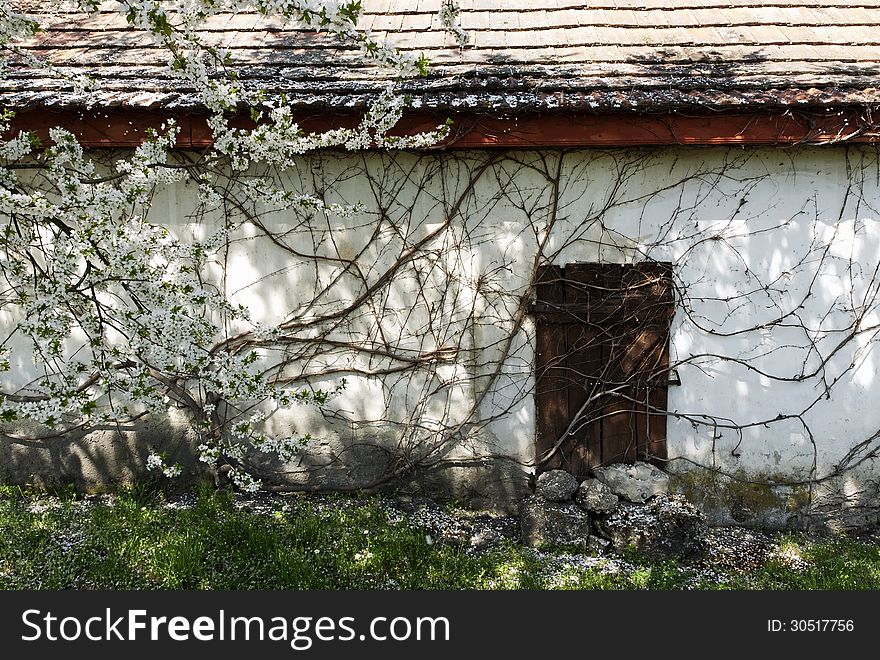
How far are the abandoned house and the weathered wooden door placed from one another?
0.05 feet

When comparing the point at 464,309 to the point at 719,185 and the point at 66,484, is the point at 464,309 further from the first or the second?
the point at 66,484

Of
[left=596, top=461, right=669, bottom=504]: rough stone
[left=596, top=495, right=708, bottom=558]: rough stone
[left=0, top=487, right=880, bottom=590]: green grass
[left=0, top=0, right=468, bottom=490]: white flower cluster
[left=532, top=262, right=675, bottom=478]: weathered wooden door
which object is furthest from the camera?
[left=532, top=262, right=675, bottom=478]: weathered wooden door

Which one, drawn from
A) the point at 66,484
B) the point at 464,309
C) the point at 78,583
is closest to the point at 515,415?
the point at 464,309

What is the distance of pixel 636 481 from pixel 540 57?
292 cm

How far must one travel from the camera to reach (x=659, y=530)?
4.48 m

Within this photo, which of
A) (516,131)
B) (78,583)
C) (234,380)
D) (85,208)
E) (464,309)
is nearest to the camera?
(85,208)

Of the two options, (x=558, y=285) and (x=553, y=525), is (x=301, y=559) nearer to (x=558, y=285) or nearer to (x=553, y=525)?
(x=553, y=525)

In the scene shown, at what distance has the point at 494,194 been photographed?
5051 mm

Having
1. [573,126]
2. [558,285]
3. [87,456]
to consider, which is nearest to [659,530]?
[558,285]

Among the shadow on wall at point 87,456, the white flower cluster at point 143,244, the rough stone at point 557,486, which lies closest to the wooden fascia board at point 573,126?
the white flower cluster at point 143,244

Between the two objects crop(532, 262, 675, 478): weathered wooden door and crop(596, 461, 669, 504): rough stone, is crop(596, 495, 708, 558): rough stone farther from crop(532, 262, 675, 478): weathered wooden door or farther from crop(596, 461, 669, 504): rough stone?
crop(532, 262, 675, 478): weathered wooden door

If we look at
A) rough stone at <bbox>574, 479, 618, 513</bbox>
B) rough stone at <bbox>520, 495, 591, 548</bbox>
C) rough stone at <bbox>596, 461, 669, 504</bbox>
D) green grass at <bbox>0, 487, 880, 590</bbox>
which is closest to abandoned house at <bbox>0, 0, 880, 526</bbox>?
rough stone at <bbox>596, 461, 669, 504</bbox>

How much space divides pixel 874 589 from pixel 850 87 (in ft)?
9.84

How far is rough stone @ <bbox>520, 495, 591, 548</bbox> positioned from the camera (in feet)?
15.2
